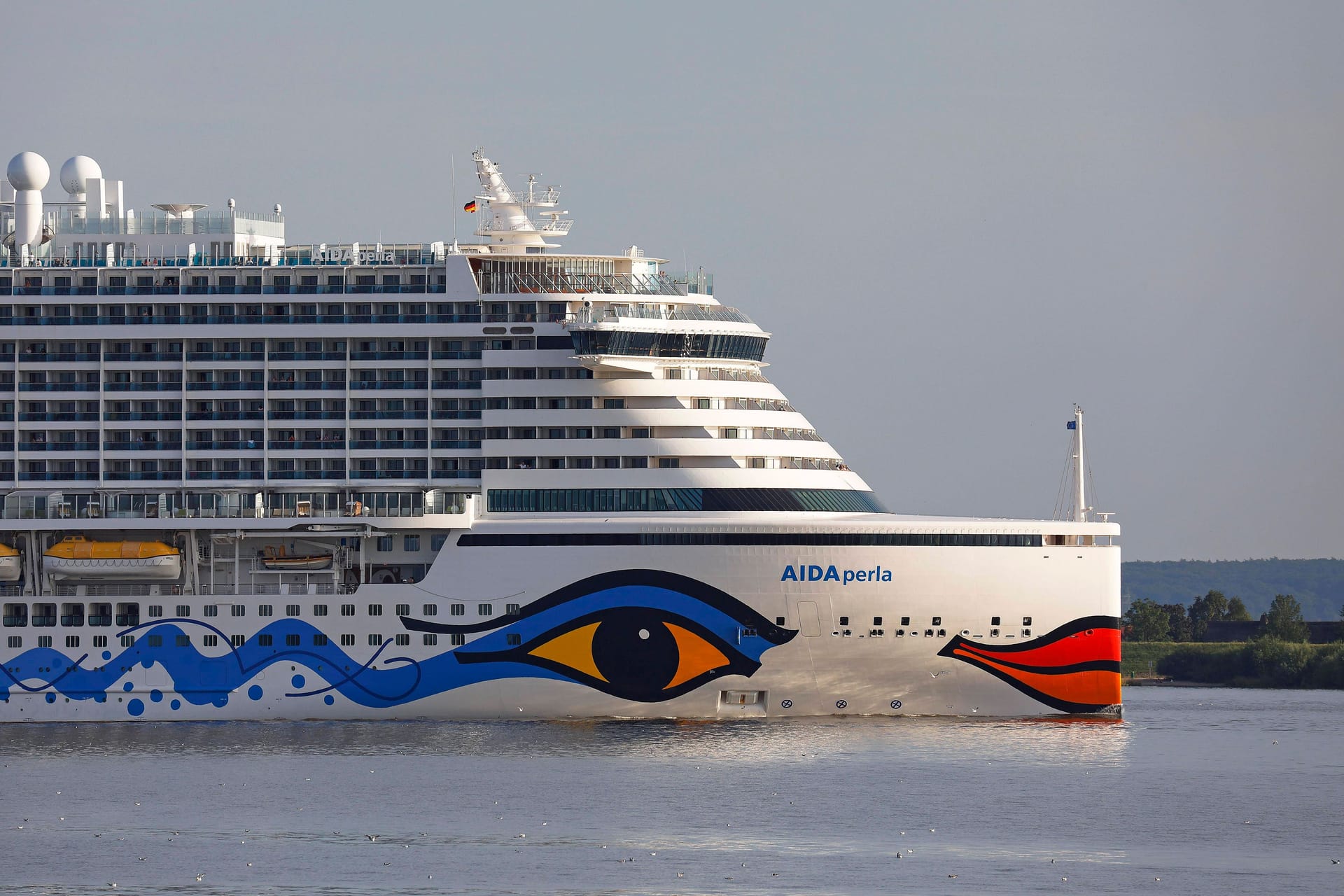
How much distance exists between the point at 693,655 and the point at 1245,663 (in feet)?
179

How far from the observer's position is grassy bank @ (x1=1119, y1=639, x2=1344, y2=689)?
337 feet

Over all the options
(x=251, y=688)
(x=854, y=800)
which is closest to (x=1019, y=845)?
(x=854, y=800)

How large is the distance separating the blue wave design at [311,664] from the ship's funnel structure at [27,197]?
13263 mm

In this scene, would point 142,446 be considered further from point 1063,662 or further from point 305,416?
point 1063,662

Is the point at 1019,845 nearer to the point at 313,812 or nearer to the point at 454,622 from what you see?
the point at 313,812

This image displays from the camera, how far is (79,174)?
6912cm

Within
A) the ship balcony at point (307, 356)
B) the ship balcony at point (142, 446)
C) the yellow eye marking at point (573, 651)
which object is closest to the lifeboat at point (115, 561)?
the ship balcony at point (142, 446)

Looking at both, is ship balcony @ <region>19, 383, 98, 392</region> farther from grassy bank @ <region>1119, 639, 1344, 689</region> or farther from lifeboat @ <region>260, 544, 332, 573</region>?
grassy bank @ <region>1119, 639, 1344, 689</region>

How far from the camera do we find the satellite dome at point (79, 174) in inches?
2721

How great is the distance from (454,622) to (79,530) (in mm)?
11296

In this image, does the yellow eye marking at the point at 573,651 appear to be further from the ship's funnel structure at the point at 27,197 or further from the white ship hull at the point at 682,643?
the ship's funnel structure at the point at 27,197

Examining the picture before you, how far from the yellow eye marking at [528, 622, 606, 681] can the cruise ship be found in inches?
2.2

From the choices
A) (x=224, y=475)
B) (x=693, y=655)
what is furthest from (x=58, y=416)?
(x=693, y=655)

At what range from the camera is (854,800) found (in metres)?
47.6
